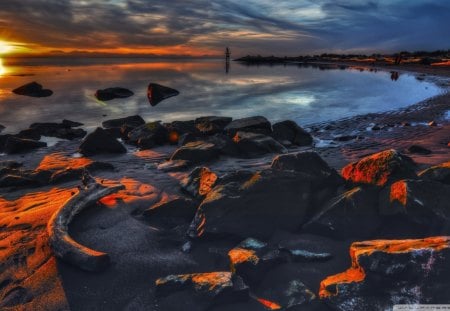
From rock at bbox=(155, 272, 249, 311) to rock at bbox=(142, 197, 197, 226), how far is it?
1.77 m

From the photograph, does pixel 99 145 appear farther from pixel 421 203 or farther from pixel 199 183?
pixel 421 203

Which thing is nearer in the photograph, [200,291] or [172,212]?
[200,291]

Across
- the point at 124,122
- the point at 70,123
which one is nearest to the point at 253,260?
the point at 124,122

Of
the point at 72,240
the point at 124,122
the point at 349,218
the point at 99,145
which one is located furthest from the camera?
the point at 124,122

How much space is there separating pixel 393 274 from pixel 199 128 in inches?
450

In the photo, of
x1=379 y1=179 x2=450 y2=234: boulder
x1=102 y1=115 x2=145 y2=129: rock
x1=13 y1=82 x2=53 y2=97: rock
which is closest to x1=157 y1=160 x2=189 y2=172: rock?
x1=379 y1=179 x2=450 y2=234: boulder

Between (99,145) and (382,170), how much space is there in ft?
30.1

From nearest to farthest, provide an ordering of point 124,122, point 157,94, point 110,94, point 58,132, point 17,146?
1. point 17,146
2. point 58,132
3. point 124,122
4. point 157,94
5. point 110,94

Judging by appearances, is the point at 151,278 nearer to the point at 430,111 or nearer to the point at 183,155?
the point at 183,155

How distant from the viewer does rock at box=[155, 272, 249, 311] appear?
3.94 m

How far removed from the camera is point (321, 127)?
650 inches

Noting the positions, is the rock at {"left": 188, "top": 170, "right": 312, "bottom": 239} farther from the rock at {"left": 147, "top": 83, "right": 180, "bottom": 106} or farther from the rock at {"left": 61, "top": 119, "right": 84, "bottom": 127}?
the rock at {"left": 147, "top": 83, "right": 180, "bottom": 106}

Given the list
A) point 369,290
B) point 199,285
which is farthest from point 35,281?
point 369,290

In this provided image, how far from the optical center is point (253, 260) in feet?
14.5
